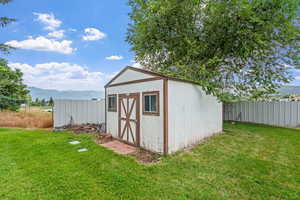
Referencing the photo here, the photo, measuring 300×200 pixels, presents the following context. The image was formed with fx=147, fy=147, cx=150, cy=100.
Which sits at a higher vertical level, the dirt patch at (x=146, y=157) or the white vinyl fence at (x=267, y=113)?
the white vinyl fence at (x=267, y=113)

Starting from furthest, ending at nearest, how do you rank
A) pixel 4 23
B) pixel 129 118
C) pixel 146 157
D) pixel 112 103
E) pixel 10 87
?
1. pixel 10 87
2. pixel 4 23
3. pixel 112 103
4. pixel 129 118
5. pixel 146 157

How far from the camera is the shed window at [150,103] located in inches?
178

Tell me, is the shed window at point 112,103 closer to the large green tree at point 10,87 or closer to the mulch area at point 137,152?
the mulch area at point 137,152

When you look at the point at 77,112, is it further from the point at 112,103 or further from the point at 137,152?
the point at 137,152

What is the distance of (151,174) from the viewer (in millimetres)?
3287

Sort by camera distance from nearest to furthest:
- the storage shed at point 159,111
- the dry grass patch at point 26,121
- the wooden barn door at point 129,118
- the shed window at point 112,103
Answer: the storage shed at point 159,111 < the wooden barn door at point 129,118 < the shed window at point 112,103 < the dry grass patch at point 26,121

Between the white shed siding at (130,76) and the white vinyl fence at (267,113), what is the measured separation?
856cm

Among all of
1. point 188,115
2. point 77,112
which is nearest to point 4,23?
point 77,112

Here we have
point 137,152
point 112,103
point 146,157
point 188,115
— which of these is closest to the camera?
point 146,157

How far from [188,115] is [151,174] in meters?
2.47

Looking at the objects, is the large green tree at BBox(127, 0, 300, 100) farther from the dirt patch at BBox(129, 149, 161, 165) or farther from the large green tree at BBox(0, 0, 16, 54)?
the large green tree at BBox(0, 0, 16, 54)

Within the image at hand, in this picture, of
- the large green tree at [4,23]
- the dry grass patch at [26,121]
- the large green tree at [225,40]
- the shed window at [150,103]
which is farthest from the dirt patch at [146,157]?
the large green tree at [4,23]

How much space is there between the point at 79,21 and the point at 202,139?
10.6 meters

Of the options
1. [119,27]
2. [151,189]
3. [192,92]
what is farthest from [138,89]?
[119,27]
